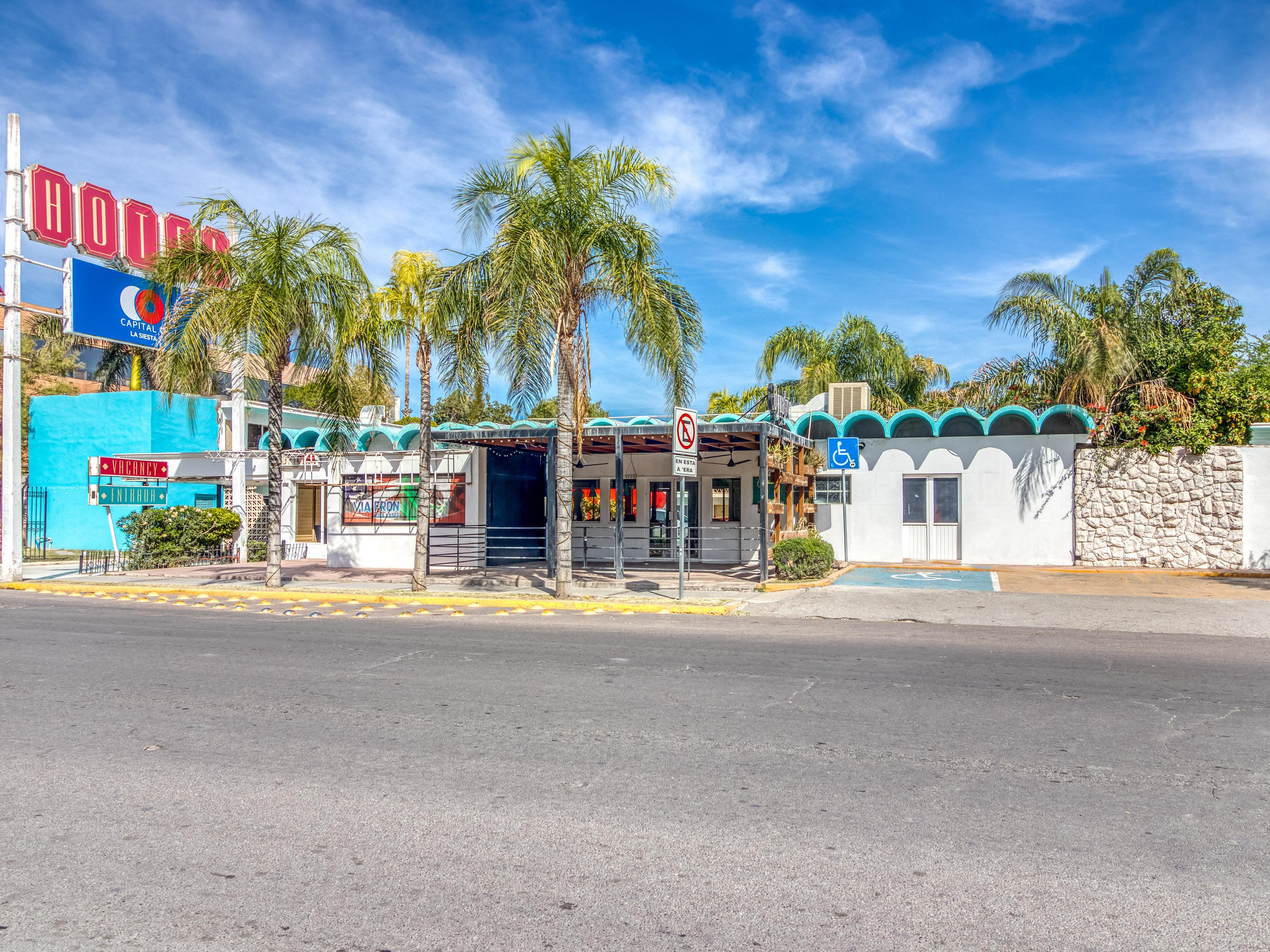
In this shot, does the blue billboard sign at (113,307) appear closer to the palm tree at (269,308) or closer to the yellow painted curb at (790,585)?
the palm tree at (269,308)

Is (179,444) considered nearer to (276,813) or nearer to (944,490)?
(944,490)

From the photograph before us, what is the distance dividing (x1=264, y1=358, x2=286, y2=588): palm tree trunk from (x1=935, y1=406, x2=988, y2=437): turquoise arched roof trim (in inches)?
574

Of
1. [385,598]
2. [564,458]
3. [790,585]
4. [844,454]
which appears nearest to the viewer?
[564,458]

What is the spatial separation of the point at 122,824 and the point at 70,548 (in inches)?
1114

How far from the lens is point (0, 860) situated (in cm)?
406

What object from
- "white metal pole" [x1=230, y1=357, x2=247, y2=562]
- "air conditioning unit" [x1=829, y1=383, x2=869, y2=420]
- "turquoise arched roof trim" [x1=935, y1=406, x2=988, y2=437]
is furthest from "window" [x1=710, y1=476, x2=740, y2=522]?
"white metal pole" [x1=230, y1=357, x2=247, y2=562]

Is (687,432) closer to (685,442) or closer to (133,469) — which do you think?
(685,442)

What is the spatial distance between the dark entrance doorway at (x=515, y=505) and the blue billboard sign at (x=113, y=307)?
8648 mm

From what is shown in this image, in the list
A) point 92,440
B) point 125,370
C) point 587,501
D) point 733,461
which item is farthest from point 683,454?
point 125,370

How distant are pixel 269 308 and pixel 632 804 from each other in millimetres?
13096

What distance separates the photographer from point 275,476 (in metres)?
16.3

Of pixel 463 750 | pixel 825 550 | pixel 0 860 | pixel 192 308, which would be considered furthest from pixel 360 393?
pixel 0 860

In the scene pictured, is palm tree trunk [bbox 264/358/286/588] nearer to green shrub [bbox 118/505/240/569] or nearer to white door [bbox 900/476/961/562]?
green shrub [bbox 118/505/240/569]

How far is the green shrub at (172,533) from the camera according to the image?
2139 cm
